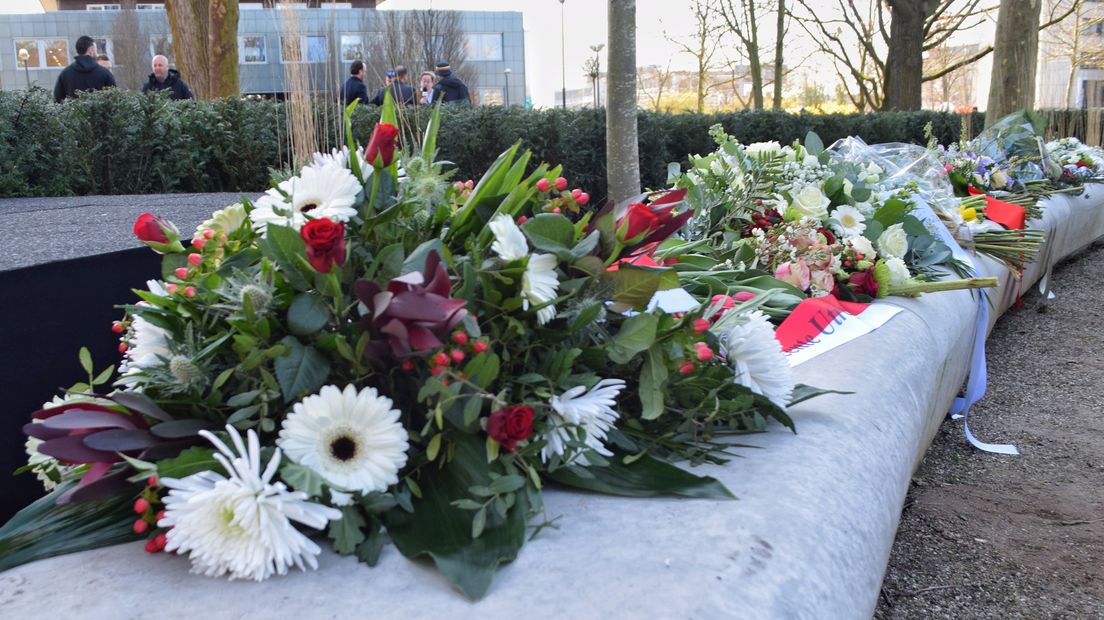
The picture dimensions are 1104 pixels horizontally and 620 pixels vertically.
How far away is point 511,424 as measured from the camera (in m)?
1.11

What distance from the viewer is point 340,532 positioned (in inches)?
43.4

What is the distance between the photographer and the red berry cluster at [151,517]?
3.58 feet

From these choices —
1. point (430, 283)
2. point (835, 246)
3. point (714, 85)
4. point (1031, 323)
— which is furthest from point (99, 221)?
point (714, 85)

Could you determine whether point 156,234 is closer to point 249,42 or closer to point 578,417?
point 578,417

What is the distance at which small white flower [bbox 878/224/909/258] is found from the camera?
3.05 m

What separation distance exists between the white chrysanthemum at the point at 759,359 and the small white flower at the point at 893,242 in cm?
169

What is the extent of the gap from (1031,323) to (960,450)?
2.58m

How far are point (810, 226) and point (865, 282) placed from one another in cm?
26

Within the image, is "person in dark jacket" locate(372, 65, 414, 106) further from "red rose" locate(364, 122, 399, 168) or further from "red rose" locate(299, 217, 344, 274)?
"red rose" locate(299, 217, 344, 274)

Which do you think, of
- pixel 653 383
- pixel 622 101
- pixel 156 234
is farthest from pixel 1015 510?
pixel 622 101

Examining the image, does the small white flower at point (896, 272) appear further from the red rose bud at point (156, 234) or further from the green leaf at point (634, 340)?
the red rose bud at point (156, 234)

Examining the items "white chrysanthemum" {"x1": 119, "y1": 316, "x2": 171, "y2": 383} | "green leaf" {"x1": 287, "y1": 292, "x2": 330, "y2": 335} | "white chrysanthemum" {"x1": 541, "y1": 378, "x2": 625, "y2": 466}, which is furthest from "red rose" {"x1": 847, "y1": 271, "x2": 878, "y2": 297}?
"white chrysanthemum" {"x1": 119, "y1": 316, "x2": 171, "y2": 383}

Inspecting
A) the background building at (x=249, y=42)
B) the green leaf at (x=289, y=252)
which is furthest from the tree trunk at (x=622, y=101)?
the background building at (x=249, y=42)

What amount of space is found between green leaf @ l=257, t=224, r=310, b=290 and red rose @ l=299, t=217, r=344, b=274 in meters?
0.05
